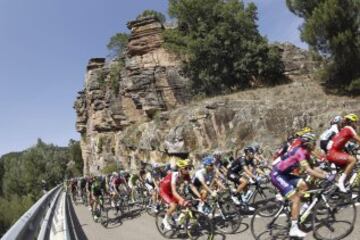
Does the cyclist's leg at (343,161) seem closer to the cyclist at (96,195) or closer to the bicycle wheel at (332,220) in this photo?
the bicycle wheel at (332,220)

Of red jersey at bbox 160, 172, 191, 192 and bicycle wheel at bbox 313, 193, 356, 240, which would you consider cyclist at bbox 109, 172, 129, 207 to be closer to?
red jersey at bbox 160, 172, 191, 192

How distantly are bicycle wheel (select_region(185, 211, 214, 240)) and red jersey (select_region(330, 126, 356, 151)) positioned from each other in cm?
336

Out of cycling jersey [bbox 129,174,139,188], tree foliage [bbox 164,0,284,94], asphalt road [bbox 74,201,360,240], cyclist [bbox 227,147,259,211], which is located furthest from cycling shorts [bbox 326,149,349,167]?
tree foliage [bbox 164,0,284,94]

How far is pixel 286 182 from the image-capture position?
8570mm

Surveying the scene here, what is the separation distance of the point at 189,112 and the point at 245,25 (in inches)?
386

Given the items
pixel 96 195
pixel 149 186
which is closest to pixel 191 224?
pixel 96 195

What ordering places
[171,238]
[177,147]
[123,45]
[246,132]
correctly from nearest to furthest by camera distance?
1. [171,238]
2. [246,132]
3. [177,147]
4. [123,45]

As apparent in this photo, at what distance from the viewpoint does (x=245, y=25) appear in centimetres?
3728

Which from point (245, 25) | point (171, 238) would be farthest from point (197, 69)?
point (171, 238)

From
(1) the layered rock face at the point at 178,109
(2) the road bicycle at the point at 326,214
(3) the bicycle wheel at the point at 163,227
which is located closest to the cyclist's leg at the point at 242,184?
(3) the bicycle wheel at the point at 163,227

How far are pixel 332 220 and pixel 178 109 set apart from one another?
2815cm

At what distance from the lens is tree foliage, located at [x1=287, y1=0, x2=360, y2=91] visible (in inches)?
1081

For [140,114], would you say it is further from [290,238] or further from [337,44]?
[290,238]

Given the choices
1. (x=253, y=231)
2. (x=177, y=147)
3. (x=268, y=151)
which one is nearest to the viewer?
A: (x=253, y=231)
